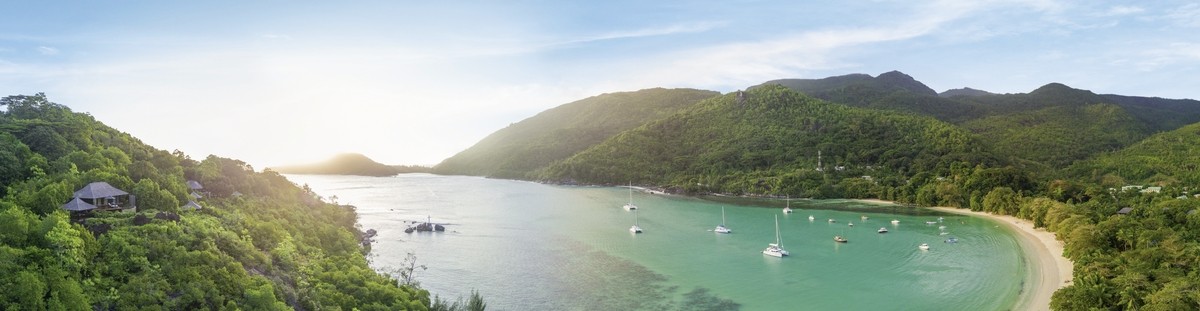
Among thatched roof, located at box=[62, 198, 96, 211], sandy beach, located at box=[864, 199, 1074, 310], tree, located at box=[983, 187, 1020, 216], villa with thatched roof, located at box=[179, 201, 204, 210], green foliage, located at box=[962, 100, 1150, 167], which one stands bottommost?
sandy beach, located at box=[864, 199, 1074, 310]

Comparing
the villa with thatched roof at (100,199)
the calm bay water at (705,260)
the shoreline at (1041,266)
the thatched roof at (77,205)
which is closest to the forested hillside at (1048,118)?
the shoreline at (1041,266)

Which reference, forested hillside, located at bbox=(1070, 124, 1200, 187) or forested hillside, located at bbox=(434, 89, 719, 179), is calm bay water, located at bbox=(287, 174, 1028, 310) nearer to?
forested hillside, located at bbox=(1070, 124, 1200, 187)

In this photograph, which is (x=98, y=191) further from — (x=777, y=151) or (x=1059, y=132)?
(x=1059, y=132)

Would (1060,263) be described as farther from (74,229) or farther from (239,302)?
(74,229)

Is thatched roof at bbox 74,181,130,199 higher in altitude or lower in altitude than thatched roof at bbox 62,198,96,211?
higher

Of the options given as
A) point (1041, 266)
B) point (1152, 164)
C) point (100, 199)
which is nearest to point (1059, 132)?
point (1152, 164)

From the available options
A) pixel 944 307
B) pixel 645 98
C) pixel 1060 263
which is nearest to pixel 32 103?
pixel 944 307

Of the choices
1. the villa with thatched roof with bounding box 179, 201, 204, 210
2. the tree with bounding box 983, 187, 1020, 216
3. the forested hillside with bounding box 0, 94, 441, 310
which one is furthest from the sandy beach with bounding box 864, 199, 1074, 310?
the villa with thatched roof with bounding box 179, 201, 204, 210
